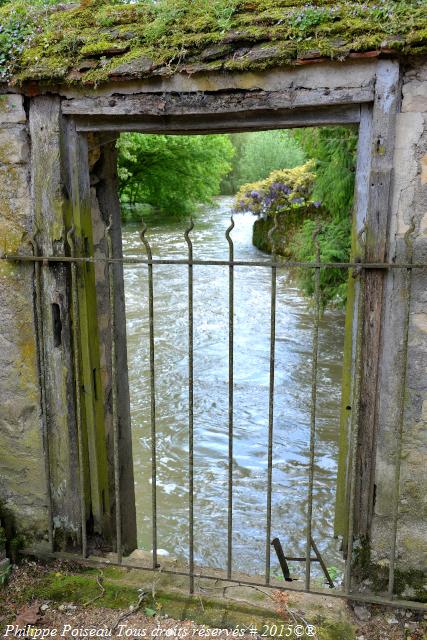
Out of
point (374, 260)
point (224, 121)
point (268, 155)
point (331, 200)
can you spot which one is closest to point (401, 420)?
point (374, 260)

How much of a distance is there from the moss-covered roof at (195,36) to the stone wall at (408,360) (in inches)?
9.9

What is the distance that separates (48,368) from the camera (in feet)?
10.2

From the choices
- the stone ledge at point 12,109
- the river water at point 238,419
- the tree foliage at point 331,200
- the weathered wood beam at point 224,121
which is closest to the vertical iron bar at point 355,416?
the weathered wood beam at point 224,121

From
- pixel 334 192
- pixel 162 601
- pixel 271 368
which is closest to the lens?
pixel 271 368

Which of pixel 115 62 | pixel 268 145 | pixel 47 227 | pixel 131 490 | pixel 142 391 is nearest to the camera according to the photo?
pixel 115 62

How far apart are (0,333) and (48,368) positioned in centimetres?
31

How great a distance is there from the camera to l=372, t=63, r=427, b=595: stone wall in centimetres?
248

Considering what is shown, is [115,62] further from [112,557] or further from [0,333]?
[112,557]

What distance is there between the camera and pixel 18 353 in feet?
10.2

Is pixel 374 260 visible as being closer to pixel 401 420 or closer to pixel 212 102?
pixel 401 420

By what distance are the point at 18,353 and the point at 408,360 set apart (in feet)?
6.42

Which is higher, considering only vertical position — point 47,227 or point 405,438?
point 47,227

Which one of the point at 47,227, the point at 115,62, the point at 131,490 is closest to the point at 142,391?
the point at 131,490

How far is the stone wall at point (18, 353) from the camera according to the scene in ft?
9.61
